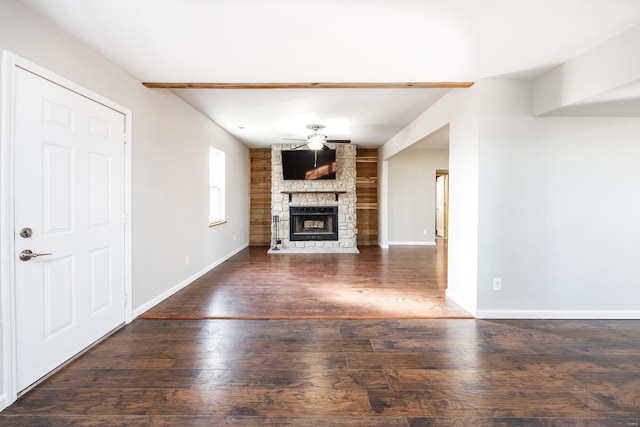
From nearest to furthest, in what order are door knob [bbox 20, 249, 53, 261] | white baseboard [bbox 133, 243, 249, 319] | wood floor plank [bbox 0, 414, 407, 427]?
wood floor plank [bbox 0, 414, 407, 427], door knob [bbox 20, 249, 53, 261], white baseboard [bbox 133, 243, 249, 319]

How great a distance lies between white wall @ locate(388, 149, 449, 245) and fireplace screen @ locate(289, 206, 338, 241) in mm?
1631

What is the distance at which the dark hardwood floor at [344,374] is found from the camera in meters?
1.77

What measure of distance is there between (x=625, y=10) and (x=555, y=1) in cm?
52

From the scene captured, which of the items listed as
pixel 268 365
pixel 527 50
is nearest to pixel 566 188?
pixel 527 50

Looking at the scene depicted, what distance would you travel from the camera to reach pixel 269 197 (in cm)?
810

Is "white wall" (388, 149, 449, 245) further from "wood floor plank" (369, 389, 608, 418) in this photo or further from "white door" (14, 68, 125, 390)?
"white door" (14, 68, 125, 390)

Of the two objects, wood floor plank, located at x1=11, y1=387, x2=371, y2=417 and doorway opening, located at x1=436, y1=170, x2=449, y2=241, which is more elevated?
doorway opening, located at x1=436, y1=170, x2=449, y2=241

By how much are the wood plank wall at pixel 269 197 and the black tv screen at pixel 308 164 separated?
100 centimetres

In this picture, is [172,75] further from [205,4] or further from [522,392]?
[522,392]

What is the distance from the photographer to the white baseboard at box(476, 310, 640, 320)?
3.16 metres

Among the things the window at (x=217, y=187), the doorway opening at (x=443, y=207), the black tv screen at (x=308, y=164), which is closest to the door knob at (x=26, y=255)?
the window at (x=217, y=187)

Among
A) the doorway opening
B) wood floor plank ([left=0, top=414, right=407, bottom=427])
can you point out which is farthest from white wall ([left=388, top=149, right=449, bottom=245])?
wood floor plank ([left=0, top=414, right=407, bottom=427])

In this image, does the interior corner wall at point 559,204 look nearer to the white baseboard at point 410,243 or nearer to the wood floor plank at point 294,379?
the wood floor plank at point 294,379

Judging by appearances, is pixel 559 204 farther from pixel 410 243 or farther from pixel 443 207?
pixel 443 207
